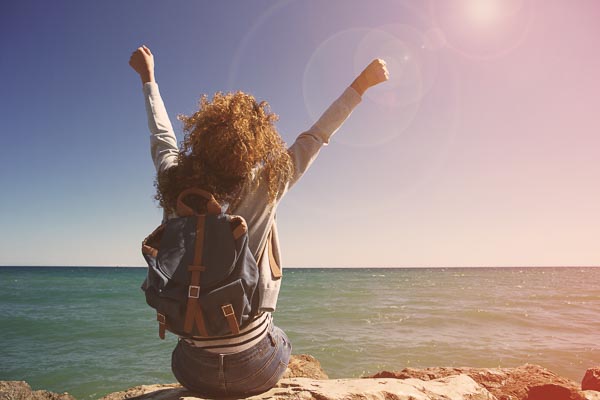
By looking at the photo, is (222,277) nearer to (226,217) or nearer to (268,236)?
(226,217)

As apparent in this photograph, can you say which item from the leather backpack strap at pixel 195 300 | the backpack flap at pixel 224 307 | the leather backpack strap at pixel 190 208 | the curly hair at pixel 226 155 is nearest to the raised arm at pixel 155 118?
the curly hair at pixel 226 155

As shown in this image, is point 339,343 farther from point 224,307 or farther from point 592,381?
point 224,307

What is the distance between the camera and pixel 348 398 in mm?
2191

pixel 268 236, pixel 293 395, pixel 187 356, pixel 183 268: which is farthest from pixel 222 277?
pixel 293 395

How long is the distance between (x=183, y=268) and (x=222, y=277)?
0.17 metres

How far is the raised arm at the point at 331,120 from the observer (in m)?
1.97

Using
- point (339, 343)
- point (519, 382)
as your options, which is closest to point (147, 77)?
point (519, 382)

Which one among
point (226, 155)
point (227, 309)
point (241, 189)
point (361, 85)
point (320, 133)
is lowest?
point (227, 309)

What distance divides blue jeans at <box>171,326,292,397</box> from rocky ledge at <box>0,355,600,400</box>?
0.13 meters

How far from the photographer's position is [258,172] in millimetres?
1816

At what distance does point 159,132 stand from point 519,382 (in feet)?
13.3

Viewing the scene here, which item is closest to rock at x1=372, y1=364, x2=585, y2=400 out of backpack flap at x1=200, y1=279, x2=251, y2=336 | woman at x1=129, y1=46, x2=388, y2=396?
woman at x1=129, y1=46, x2=388, y2=396

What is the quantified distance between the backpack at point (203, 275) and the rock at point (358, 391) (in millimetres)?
655

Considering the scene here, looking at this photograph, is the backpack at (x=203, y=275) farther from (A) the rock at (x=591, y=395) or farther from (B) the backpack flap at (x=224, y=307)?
(A) the rock at (x=591, y=395)
